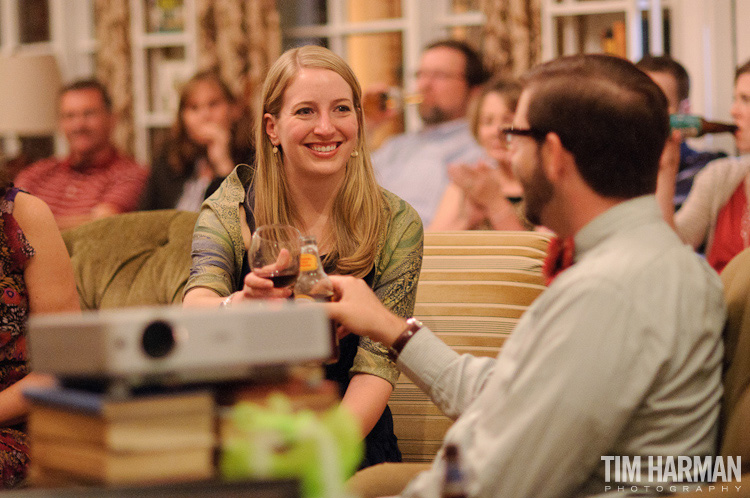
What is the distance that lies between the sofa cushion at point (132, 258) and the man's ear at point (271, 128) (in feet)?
1.67

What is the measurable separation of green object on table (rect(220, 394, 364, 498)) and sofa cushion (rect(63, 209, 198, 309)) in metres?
1.39

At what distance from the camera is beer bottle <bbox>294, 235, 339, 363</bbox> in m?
1.35

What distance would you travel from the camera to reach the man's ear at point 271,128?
6.44 ft

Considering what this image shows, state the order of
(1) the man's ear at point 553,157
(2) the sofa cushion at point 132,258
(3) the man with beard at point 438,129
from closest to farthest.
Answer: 1. (1) the man's ear at point 553,157
2. (2) the sofa cushion at point 132,258
3. (3) the man with beard at point 438,129

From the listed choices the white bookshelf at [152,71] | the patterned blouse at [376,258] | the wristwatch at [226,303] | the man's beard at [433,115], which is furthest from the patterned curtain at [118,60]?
the wristwatch at [226,303]

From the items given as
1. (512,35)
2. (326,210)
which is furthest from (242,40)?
(326,210)

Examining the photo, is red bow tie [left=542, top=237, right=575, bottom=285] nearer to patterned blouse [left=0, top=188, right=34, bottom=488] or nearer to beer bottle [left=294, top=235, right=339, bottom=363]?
beer bottle [left=294, top=235, right=339, bottom=363]

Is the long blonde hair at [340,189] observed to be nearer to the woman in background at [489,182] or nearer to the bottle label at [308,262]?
the bottle label at [308,262]

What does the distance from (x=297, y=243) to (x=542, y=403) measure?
22.7 inches

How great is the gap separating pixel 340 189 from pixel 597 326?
103 centimetres

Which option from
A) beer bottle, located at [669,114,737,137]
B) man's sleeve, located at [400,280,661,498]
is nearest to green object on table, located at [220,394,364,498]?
man's sleeve, located at [400,280,661,498]

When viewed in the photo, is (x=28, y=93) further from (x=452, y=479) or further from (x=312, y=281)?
(x=452, y=479)

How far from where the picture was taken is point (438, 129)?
4336mm

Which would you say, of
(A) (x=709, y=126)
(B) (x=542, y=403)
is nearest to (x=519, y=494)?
(B) (x=542, y=403)
